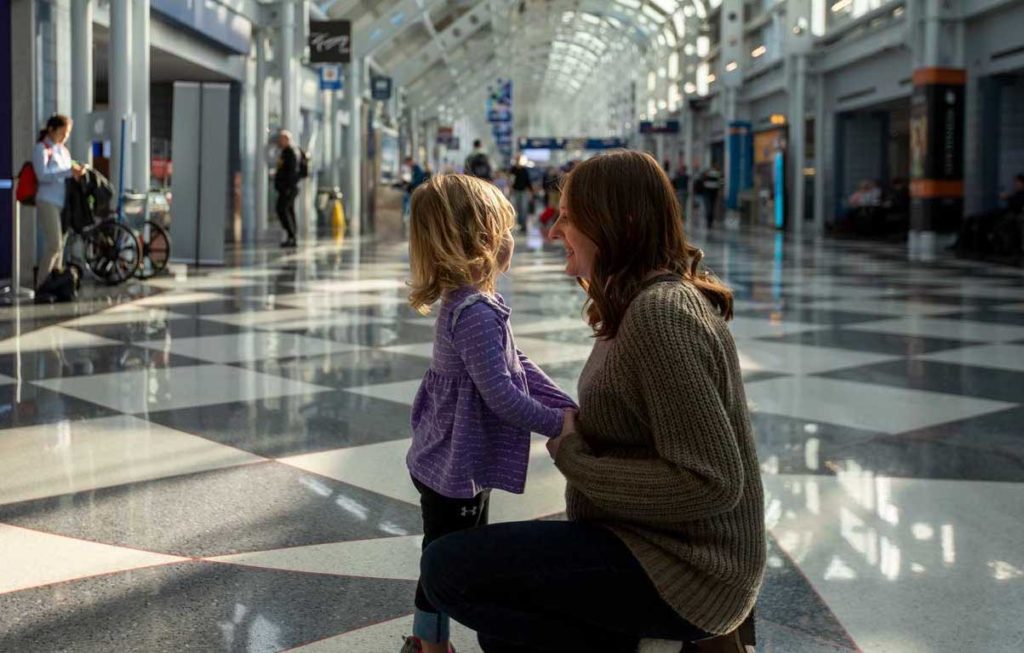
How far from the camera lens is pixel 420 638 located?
2.25m

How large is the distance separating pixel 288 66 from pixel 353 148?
5.90 metres

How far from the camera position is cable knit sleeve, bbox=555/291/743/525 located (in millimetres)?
1679

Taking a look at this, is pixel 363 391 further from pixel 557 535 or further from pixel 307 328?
pixel 557 535

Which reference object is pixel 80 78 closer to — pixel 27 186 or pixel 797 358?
pixel 27 186

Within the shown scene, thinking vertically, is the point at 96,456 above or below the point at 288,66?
below

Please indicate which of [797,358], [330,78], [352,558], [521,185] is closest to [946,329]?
[797,358]

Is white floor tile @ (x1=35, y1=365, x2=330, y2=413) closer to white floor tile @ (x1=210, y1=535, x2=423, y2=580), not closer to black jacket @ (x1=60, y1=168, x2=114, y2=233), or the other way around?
white floor tile @ (x1=210, y1=535, x2=423, y2=580)

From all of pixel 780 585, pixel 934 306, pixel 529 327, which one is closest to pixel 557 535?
pixel 780 585

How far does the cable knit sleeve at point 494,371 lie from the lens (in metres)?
2.06

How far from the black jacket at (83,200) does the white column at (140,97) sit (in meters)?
1.77

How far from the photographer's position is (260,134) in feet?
72.4

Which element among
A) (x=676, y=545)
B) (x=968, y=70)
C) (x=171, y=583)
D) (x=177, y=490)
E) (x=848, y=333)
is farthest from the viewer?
(x=968, y=70)

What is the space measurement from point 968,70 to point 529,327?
553 inches

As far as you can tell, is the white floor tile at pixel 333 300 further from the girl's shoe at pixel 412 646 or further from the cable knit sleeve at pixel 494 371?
the cable knit sleeve at pixel 494 371
